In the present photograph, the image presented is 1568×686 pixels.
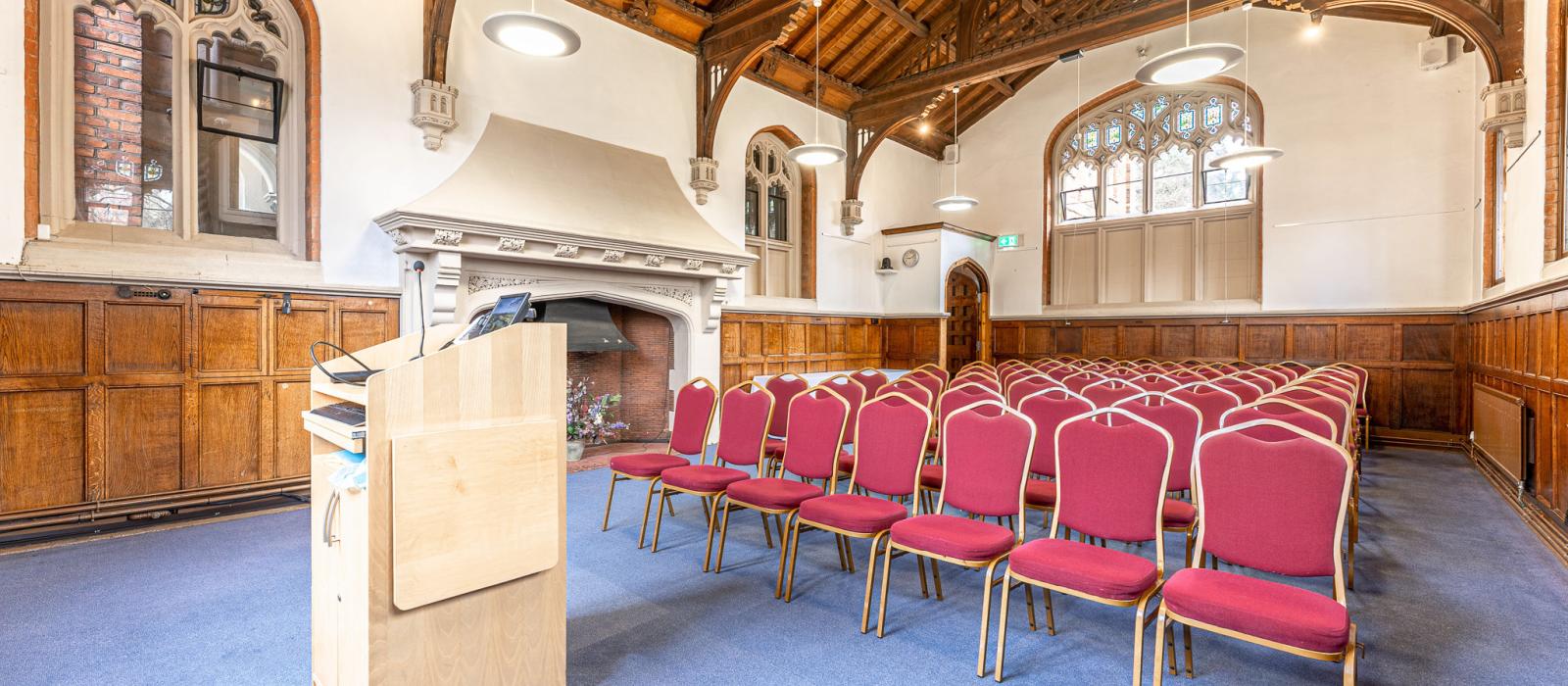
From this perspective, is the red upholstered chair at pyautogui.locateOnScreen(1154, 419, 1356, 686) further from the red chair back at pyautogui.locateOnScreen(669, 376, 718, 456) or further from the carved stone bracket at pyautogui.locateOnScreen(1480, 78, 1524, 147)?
the carved stone bracket at pyautogui.locateOnScreen(1480, 78, 1524, 147)

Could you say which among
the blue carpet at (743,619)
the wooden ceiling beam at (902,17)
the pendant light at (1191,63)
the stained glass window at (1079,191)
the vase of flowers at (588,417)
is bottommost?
the blue carpet at (743,619)

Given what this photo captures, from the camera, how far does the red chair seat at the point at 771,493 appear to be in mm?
3320

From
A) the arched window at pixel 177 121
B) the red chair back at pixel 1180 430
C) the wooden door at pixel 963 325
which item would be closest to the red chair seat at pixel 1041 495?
the red chair back at pixel 1180 430

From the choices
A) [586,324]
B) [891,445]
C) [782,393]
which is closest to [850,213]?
[586,324]

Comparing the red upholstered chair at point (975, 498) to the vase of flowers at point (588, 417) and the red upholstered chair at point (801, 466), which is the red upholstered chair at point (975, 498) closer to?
the red upholstered chair at point (801, 466)

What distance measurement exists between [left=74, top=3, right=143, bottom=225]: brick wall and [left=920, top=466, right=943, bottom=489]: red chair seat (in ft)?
18.9

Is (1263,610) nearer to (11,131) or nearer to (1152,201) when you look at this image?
(11,131)

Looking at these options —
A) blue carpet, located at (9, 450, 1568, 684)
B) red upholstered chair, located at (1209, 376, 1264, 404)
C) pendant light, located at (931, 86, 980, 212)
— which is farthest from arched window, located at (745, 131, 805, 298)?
blue carpet, located at (9, 450, 1568, 684)

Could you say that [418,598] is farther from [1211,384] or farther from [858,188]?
[858,188]

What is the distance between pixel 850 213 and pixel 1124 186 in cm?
477

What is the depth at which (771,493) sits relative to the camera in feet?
11.1

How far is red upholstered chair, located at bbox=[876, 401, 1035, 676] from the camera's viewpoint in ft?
8.45

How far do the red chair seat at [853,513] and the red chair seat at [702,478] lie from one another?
2.27ft

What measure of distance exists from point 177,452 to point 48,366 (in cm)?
88
